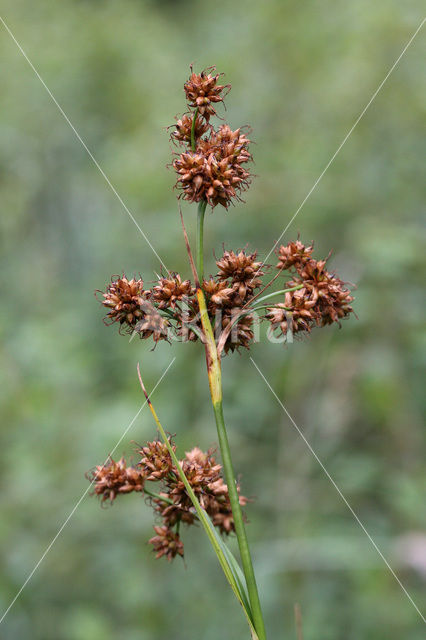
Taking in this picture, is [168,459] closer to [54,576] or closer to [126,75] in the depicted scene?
[54,576]

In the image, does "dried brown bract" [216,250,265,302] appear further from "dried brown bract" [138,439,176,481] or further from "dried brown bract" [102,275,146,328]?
"dried brown bract" [138,439,176,481]

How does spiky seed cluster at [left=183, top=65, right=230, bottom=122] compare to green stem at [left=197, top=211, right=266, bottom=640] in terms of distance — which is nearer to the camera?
green stem at [left=197, top=211, right=266, bottom=640]

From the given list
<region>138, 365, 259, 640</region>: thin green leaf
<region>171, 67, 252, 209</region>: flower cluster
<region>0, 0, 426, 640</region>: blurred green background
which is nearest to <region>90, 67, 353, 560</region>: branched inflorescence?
<region>171, 67, 252, 209</region>: flower cluster

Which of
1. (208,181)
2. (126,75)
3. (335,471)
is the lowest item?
(335,471)

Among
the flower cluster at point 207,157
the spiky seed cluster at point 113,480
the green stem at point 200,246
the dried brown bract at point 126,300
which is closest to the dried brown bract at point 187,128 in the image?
the flower cluster at point 207,157

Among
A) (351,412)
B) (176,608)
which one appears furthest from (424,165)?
(176,608)

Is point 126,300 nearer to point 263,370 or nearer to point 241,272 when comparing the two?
point 241,272
